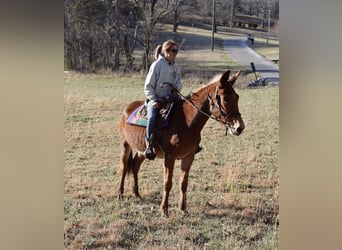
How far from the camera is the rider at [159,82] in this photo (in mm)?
2971

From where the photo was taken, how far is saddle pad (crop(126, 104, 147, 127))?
299 centimetres

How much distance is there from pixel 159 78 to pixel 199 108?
1.04 ft

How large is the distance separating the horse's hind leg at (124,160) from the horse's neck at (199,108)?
42 centimetres

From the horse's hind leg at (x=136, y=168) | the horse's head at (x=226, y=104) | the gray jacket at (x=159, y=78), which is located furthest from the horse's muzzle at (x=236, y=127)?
the horse's hind leg at (x=136, y=168)

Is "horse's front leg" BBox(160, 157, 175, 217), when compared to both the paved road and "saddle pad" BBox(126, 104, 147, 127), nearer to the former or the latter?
"saddle pad" BBox(126, 104, 147, 127)

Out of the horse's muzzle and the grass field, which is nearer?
the grass field

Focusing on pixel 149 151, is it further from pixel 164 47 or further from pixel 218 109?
pixel 164 47

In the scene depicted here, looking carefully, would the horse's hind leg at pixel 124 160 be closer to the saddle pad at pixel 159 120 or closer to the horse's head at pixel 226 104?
the saddle pad at pixel 159 120

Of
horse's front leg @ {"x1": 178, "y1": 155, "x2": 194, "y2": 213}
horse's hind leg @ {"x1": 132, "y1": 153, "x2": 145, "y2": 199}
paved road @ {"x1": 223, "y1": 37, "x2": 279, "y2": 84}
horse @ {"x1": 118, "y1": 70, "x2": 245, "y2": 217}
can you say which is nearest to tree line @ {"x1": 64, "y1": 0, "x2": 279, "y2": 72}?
paved road @ {"x1": 223, "y1": 37, "x2": 279, "y2": 84}

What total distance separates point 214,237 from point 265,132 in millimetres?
758

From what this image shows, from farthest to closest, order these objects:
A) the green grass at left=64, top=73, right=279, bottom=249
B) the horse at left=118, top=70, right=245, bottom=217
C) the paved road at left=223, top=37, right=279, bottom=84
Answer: the paved road at left=223, top=37, right=279, bottom=84 → the horse at left=118, top=70, right=245, bottom=217 → the green grass at left=64, top=73, right=279, bottom=249

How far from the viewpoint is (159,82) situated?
300 cm

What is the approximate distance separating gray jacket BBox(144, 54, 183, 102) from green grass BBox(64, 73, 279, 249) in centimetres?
7

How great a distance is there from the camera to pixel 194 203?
304 centimetres
